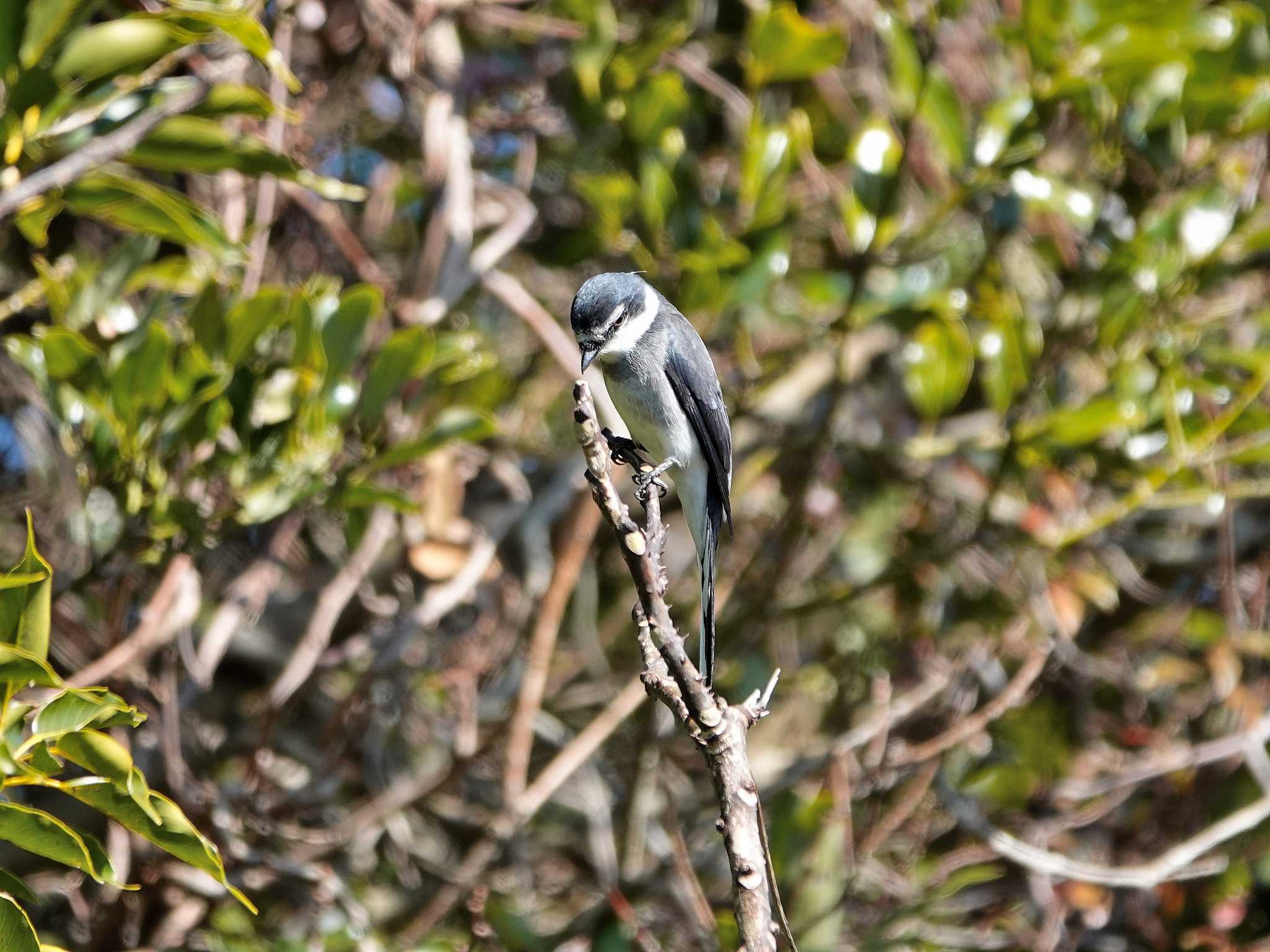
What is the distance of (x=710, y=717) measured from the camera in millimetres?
2061

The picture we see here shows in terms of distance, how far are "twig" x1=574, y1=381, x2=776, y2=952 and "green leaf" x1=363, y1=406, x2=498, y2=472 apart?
2.76ft

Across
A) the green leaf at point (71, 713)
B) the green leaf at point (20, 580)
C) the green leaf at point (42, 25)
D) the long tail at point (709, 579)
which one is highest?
the green leaf at point (42, 25)

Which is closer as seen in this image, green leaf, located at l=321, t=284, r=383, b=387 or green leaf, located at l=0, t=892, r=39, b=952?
green leaf, located at l=0, t=892, r=39, b=952

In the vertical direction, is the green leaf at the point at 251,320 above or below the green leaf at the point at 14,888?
above

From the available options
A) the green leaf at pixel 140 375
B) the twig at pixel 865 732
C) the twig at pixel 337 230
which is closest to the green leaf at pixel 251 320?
the green leaf at pixel 140 375

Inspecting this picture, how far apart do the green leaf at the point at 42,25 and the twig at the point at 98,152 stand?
0.60 ft

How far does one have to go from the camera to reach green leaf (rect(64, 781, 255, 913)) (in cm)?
193

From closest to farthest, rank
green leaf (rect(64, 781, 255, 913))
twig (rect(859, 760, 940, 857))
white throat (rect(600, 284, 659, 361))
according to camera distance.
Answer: green leaf (rect(64, 781, 255, 913)) → white throat (rect(600, 284, 659, 361)) → twig (rect(859, 760, 940, 857))

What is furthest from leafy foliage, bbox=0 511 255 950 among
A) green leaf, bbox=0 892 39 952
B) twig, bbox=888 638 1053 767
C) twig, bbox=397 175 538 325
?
twig, bbox=888 638 1053 767

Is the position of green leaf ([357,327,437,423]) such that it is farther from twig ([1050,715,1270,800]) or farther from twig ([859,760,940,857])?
twig ([1050,715,1270,800])

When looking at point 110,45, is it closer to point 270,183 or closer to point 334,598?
point 270,183

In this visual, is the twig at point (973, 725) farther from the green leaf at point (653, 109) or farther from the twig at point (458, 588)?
the green leaf at point (653, 109)

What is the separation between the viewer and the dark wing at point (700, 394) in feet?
11.6

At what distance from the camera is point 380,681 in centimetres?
413
